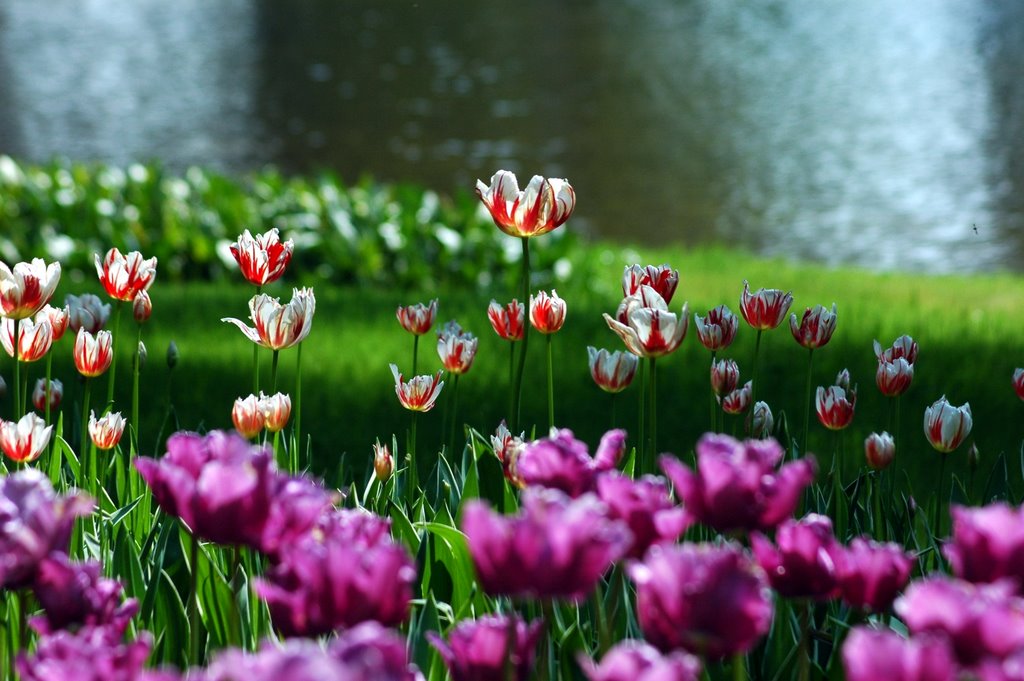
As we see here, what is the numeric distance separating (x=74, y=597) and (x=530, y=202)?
3.01ft

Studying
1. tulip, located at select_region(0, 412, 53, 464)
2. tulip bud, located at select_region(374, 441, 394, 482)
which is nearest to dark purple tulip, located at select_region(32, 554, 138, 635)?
tulip, located at select_region(0, 412, 53, 464)

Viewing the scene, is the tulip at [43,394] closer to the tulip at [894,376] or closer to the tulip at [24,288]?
the tulip at [24,288]

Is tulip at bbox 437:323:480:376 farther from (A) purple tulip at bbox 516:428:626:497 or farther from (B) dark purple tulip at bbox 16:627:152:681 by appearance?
(B) dark purple tulip at bbox 16:627:152:681

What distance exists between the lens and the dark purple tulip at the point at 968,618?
85cm

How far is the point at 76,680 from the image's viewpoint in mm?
882

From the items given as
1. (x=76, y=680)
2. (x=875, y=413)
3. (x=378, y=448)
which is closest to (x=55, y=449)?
(x=378, y=448)

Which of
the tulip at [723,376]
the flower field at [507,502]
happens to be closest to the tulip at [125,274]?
the flower field at [507,502]

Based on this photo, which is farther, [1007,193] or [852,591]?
[1007,193]

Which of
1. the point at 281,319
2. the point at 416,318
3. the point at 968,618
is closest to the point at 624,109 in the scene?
the point at 416,318

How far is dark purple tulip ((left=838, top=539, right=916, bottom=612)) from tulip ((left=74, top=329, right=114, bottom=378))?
1.29 meters

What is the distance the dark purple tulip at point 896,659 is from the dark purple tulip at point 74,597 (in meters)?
0.69

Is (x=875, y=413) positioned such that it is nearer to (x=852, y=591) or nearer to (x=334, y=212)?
(x=852, y=591)

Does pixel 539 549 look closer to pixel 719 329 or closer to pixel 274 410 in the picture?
pixel 274 410

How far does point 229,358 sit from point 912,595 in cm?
359
